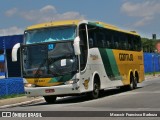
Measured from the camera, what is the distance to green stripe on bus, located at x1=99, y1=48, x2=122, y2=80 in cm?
2272

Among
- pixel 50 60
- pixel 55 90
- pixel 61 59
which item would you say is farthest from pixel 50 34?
pixel 55 90

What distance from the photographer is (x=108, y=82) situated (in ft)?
75.6

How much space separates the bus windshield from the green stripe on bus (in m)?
3.11

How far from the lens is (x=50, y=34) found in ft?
65.0

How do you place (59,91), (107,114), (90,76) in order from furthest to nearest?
(90,76), (59,91), (107,114)

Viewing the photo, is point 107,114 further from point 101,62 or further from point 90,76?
point 101,62

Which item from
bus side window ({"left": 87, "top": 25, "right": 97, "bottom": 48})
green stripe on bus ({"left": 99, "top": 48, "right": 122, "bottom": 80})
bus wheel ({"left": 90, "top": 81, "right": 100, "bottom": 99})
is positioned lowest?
bus wheel ({"left": 90, "top": 81, "right": 100, "bottom": 99})

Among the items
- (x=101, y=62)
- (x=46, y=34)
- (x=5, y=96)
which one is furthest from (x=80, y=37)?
(x=5, y=96)

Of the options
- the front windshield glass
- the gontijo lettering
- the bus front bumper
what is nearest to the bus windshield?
the front windshield glass

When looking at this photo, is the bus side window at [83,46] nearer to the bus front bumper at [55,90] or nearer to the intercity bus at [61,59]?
the intercity bus at [61,59]

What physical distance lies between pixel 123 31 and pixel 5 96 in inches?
309

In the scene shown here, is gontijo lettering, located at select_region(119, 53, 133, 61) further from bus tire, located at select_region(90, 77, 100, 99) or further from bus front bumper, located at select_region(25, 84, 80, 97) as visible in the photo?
bus front bumper, located at select_region(25, 84, 80, 97)

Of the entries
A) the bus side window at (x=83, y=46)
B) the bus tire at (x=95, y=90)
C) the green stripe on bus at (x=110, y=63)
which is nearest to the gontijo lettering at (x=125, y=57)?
the green stripe on bus at (x=110, y=63)

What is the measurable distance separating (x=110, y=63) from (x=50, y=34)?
4.98 meters
